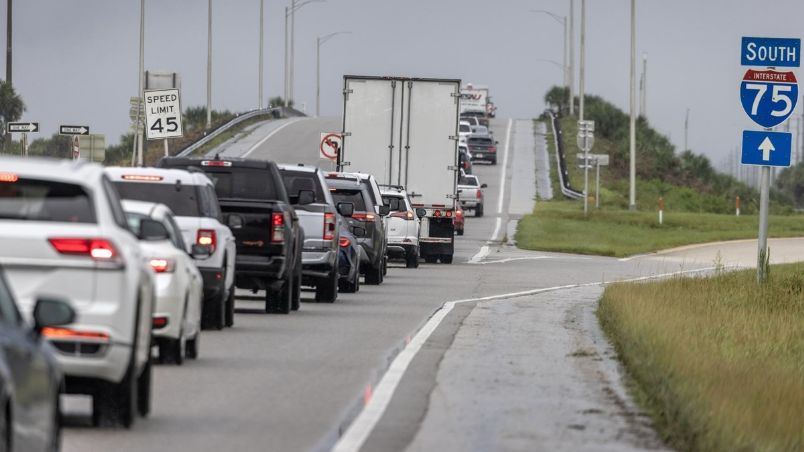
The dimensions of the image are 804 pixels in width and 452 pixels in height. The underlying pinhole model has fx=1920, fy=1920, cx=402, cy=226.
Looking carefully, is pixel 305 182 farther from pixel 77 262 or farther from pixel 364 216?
pixel 77 262

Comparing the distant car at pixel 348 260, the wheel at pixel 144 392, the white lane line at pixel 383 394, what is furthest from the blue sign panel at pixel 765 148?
the wheel at pixel 144 392

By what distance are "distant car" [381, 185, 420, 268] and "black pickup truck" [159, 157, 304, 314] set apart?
1419 cm

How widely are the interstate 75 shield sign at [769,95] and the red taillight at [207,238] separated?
31.4 feet

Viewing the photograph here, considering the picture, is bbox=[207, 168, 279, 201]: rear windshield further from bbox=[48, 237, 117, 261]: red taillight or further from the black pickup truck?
bbox=[48, 237, 117, 261]: red taillight

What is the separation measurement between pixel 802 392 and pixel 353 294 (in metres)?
16.4

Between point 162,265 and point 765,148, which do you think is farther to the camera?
point 765,148

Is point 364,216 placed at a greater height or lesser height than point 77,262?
lesser

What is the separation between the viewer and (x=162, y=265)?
611 inches

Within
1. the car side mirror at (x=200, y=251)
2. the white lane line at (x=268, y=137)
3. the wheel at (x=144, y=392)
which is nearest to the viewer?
the wheel at (x=144, y=392)

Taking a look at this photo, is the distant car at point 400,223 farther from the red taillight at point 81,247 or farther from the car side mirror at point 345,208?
the red taillight at point 81,247

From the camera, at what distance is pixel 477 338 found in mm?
20500

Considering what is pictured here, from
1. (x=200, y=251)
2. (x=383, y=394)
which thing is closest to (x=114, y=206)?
(x=383, y=394)

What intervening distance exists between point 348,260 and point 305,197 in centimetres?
415

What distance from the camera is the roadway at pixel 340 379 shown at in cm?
1180
